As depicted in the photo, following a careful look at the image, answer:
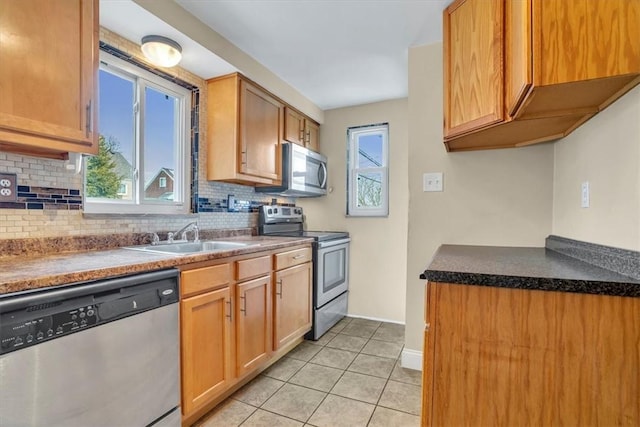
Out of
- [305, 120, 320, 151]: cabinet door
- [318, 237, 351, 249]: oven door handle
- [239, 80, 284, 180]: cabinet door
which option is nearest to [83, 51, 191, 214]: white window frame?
[239, 80, 284, 180]: cabinet door

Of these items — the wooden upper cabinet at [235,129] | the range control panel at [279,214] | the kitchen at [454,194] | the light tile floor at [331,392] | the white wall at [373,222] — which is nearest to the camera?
the kitchen at [454,194]

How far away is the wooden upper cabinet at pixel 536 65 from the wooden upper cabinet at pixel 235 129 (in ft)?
4.69

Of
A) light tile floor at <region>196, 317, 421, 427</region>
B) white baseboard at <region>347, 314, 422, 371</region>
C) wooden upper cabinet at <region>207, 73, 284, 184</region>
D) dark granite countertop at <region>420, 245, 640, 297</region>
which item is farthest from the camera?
wooden upper cabinet at <region>207, 73, 284, 184</region>

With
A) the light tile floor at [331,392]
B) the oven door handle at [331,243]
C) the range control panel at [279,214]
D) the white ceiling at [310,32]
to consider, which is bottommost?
the light tile floor at [331,392]

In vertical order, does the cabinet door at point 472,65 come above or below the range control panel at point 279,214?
above

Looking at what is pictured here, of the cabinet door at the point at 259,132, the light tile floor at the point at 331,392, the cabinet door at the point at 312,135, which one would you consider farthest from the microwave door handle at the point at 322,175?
the light tile floor at the point at 331,392

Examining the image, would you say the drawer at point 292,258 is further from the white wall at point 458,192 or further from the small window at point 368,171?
the small window at point 368,171

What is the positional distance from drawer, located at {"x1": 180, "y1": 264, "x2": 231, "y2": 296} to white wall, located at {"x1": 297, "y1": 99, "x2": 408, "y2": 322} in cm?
186

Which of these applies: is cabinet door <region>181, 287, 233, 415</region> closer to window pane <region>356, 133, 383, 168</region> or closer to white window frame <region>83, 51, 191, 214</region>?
white window frame <region>83, 51, 191, 214</region>

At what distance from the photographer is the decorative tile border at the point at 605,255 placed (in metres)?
0.94

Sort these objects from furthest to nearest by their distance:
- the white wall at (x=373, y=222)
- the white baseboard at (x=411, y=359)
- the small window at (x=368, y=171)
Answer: the small window at (x=368, y=171) < the white wall at (x=373, y=222) < the white baseboard at (x=411, y=359)

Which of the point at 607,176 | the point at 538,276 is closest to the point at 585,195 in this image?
the point at 607,176

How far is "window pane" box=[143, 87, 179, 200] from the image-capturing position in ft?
6.94

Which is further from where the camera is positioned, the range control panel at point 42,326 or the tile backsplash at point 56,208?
the tile backsplash at point 56,208
